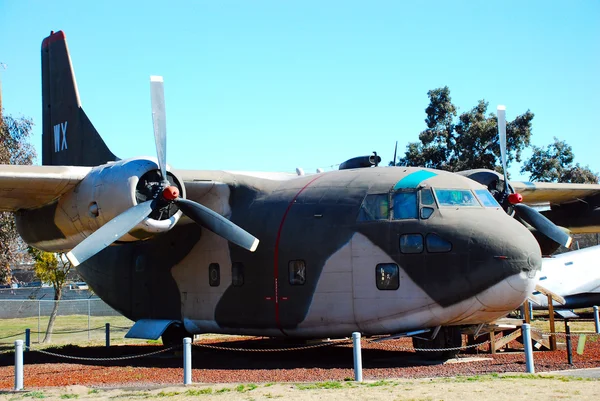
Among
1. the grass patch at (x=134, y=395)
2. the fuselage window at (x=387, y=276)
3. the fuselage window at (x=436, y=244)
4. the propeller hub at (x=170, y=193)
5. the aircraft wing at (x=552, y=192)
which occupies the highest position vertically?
the aircraft wing at (x=552, y=192)

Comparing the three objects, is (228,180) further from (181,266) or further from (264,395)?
(264,395)

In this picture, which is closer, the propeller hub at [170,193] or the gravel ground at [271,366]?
the gravel ground at [271,366]

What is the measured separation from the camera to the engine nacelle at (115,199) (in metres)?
13.7

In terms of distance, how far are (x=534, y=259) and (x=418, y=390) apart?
398 centimetres

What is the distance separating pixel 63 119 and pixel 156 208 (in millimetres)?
8258

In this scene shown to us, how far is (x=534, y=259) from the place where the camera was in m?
12.4

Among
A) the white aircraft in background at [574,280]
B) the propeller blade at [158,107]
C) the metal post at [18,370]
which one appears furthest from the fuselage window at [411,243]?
the white aircraft in background at [574,280]

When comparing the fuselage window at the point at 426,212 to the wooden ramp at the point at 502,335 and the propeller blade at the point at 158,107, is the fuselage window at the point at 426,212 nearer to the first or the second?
the wooden ramp at the point at 502,335

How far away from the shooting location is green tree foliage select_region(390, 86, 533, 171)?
130 ft

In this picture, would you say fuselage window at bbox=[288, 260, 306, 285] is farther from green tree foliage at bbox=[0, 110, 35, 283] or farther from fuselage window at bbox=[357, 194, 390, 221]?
green tree foliage at bbox=[0, 110, 35, 283]

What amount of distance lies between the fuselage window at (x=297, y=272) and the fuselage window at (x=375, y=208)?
5.15 ft

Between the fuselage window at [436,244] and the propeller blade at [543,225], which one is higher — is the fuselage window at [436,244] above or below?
below

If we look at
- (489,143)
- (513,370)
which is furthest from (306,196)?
(489,143)

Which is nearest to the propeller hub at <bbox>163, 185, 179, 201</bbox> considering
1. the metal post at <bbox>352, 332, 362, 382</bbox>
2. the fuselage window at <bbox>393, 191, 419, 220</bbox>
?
the fuselage window at <bbox>393, 191, 419, 220</bbox>
